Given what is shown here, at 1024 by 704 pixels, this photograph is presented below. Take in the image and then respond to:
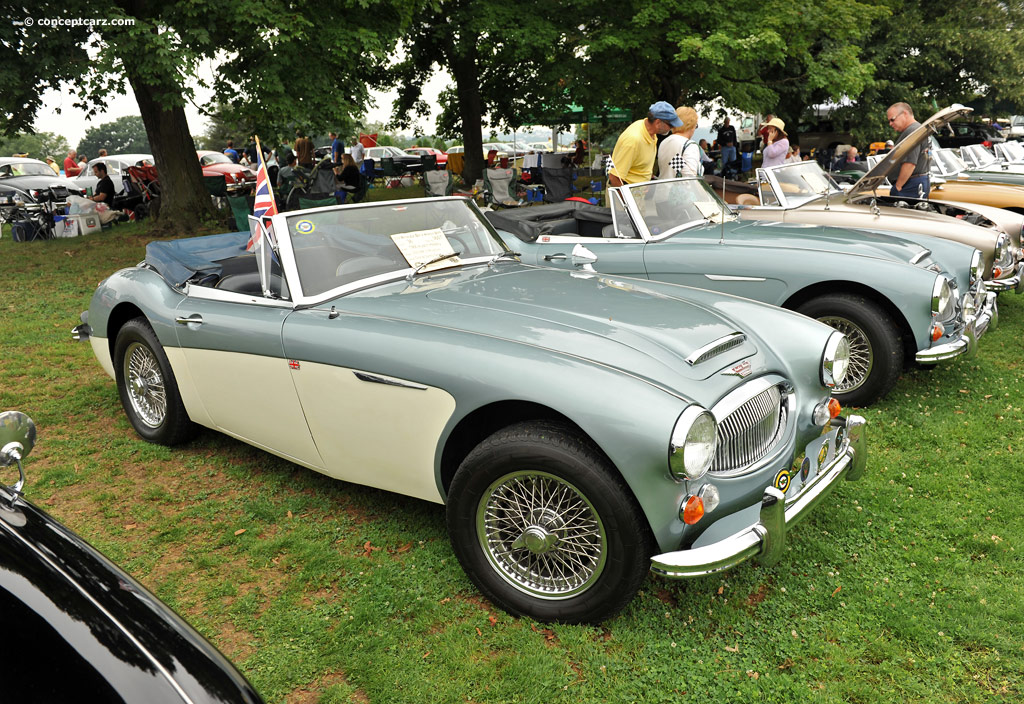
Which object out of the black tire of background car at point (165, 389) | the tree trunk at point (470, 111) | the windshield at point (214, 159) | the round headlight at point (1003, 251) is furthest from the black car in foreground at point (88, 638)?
the windshield at point (214, 159)

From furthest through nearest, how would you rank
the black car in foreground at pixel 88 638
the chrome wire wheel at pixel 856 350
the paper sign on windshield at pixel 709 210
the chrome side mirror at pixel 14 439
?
the paper sign on windshield at pixel 709 210 < the chrome wire wheel at pixel 856 350 < the chrome side mirror at pixel 14 439 < the black car in foreground at pixel 88 638

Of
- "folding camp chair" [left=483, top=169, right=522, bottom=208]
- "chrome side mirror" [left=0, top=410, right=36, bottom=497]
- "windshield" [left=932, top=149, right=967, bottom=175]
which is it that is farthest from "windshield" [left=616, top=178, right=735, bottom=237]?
"folding camp chair" [left=483, top=169, right=522, bottom=208]

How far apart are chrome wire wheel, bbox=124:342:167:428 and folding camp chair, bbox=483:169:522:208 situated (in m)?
12.3

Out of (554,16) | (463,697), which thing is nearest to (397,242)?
(463,697)

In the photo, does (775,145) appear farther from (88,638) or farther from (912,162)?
(88,638)

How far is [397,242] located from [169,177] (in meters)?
11.3

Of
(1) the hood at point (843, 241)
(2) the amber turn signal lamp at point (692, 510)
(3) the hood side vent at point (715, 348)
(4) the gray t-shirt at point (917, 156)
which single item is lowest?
(2) the amber turn signal lamp at point (692, 510)

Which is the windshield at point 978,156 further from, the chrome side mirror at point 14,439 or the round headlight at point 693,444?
the chrome side mirror at point 14,439

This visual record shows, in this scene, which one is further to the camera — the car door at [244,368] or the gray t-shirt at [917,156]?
the gray t-shirt at [917,156]

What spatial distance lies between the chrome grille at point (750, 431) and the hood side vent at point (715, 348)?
239mm

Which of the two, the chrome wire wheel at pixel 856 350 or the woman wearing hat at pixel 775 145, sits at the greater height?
the woman wearing hat at pixel 775 145

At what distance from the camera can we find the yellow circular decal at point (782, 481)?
295cm

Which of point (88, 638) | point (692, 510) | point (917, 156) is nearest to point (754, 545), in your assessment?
point (692, 510)

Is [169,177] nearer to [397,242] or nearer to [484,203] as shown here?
[484,203]
